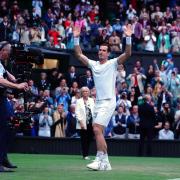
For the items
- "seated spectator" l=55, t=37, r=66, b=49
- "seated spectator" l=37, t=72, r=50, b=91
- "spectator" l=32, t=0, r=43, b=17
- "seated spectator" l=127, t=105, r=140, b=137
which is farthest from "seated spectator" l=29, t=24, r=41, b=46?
"seated spectator" l=127, t=105, r=140, b=137

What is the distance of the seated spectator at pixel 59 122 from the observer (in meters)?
23.8

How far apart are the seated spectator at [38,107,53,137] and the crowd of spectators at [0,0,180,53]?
4.48 meters

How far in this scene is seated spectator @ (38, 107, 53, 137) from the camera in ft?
78.0

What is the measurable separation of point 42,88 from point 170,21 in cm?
919

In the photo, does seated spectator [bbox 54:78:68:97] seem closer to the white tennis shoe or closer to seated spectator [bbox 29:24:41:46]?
seated spectator [bbox 29:24:41:46]

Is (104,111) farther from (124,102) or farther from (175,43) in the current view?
(175,43)

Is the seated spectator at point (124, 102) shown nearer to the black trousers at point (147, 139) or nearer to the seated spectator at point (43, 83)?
the black trousers at point (147, 139)

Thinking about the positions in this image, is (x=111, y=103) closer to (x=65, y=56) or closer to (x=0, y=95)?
(x=0, y=95)

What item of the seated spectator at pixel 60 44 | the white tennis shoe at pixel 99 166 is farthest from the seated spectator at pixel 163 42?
the white tennis shoe at pixel 99 166

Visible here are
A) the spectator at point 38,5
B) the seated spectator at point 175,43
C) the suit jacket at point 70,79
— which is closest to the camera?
the suit jacket at point 70,79

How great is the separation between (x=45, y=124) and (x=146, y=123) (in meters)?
3.10

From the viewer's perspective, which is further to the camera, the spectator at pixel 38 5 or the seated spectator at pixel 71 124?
the spectator at pixel 38 5

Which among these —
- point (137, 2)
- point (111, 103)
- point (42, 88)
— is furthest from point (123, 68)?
point (111, 103)

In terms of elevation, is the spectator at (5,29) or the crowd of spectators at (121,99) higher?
the spectator at (5,29)
